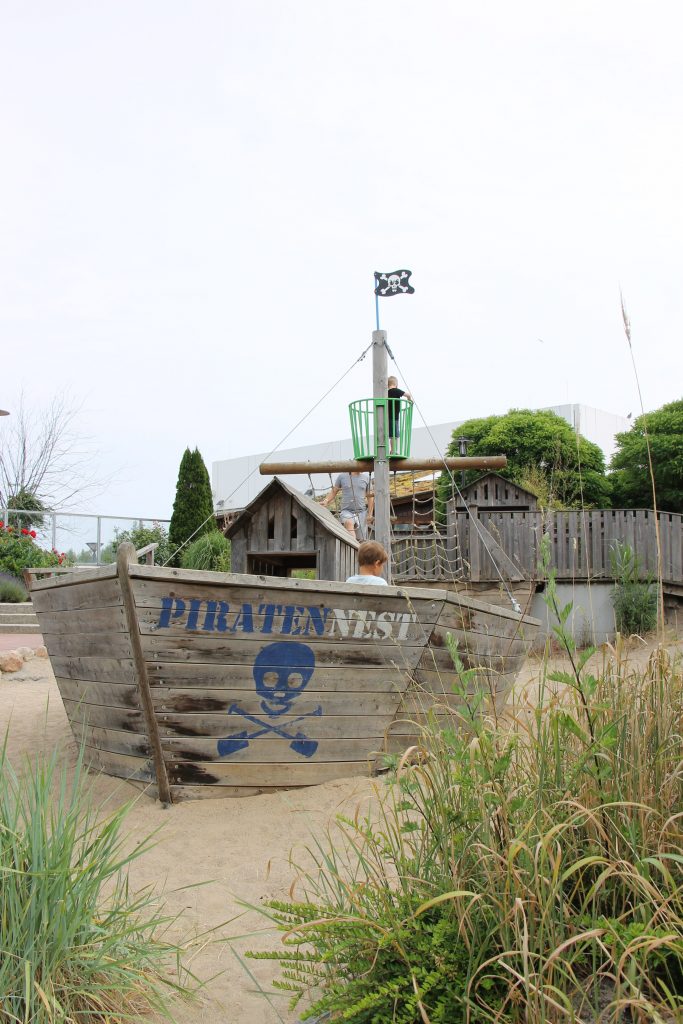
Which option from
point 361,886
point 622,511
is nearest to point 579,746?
point 361,886

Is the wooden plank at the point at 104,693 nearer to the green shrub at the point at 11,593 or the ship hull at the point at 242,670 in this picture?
the ship hull at the point at 242,670

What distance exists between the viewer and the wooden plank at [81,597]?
4.84 meters

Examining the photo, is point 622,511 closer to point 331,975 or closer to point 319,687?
point 319,687

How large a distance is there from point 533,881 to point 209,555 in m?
11.3

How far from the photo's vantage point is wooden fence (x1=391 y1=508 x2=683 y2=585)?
13.0m

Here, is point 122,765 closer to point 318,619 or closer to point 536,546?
point 318,619

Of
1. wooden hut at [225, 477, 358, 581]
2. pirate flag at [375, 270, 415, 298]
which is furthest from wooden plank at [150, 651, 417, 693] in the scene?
pirate flag at [375, 270, 415, 298]

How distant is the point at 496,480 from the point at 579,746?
15701 mm

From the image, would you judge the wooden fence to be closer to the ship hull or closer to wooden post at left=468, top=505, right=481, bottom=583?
wooden post at left=468, top=505, right=481, bottom=583

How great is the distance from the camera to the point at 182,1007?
2.52 meters

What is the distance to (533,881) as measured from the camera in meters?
2.03

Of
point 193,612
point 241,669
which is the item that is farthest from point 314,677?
point 193,612

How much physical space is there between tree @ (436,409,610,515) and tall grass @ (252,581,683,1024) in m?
15.3

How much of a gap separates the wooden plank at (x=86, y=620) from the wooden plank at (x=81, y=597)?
1.2 inches
